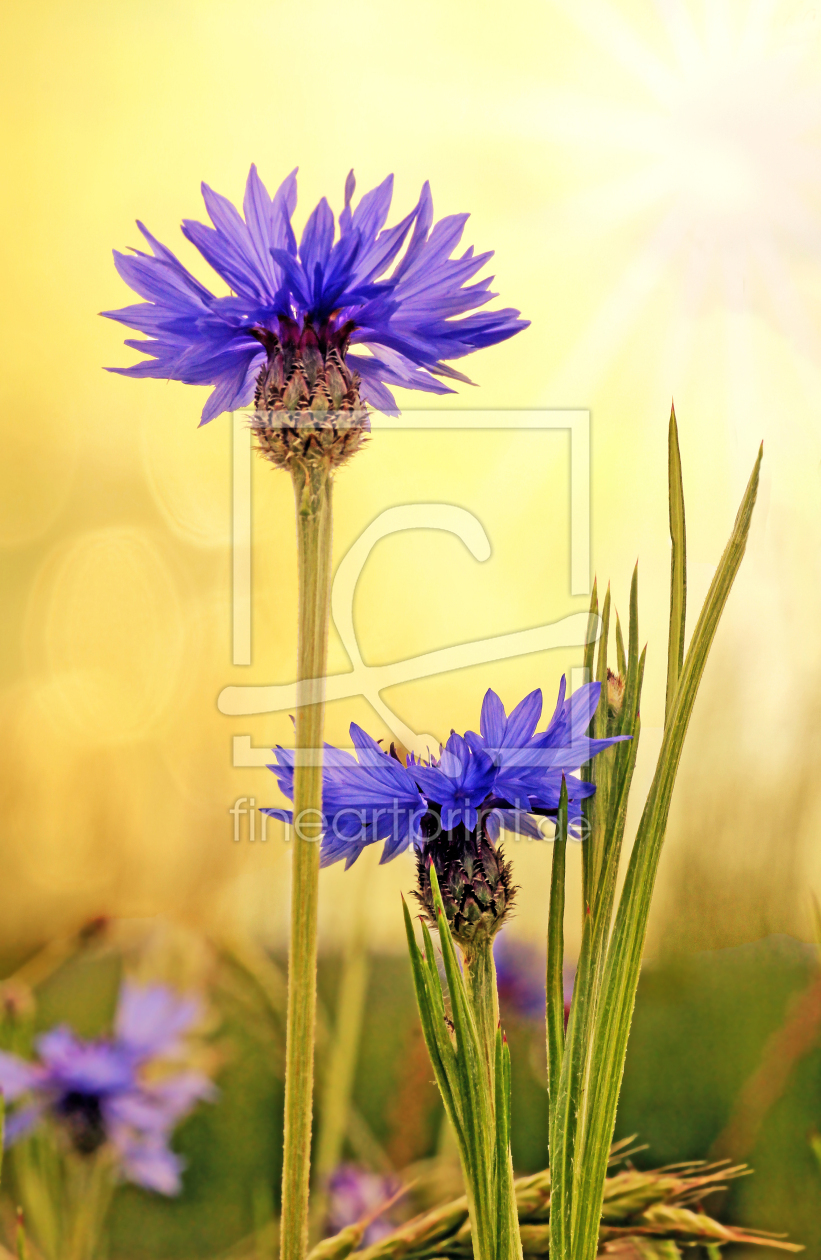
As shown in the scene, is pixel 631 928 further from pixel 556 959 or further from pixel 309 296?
pixel 309 296

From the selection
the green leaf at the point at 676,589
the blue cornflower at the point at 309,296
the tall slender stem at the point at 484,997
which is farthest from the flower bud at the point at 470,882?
the blue cornflower at the point at 309,296

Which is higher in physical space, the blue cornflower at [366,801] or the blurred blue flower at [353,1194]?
the blue cornflower at [366,801]

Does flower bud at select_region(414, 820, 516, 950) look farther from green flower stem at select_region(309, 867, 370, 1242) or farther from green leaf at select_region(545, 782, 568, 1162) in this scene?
green flower stem at select_region(309, 867, 370, 1242)

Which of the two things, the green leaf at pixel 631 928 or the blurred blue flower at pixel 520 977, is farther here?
the blurred blue flower at pixel 520 977

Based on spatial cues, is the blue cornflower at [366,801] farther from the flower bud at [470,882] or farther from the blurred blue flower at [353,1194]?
the blurred blue flower at [353,1194]

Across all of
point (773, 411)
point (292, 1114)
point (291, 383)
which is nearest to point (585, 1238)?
point (292, 1114)

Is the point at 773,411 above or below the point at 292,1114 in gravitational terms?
above

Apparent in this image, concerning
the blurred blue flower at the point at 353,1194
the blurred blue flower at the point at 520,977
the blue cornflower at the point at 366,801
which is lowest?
the blurred blue flower at the point at 353,1194

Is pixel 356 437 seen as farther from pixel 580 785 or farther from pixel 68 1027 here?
pixel 68 1027
